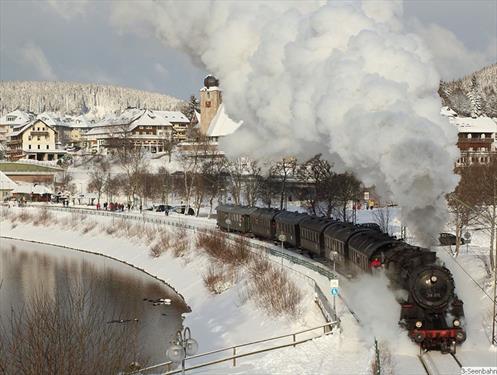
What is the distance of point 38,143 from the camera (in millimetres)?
170375

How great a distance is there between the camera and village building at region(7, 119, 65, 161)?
167750 mm

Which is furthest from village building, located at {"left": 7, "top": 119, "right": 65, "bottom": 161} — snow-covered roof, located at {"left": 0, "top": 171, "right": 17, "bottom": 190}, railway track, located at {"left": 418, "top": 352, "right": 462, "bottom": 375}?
railway track, located at {"left": 418, "top": 352, "right": 462, "bottom": 375}

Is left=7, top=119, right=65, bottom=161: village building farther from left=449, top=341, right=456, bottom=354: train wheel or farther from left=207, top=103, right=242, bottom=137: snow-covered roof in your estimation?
left=449, top=341, right=456, bottom=354: train wheel

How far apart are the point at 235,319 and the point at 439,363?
689 inches

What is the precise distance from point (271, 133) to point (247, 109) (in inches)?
81.8

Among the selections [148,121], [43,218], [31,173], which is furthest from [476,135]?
[31,173]

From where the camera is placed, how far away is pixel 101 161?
144m

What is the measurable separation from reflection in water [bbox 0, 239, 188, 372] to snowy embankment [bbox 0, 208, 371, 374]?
1457 millimetres

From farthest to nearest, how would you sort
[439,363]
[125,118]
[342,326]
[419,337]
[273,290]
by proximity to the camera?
[125,118] → [273,290] → [342,326] → [419,337] → [439,363]

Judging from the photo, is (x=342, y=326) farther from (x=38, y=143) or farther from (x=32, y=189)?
(x=38, y=143)

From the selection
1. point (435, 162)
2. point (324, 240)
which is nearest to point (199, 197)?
point (324, 240)

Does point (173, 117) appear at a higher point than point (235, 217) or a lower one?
higher

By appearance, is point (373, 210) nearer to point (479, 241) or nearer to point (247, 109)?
point (479, 241)

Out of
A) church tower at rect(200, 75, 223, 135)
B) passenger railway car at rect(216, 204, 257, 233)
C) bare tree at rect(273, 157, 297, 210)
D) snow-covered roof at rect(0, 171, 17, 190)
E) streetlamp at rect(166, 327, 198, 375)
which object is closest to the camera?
streetlamp at rect(166, 327, 198, 375)
